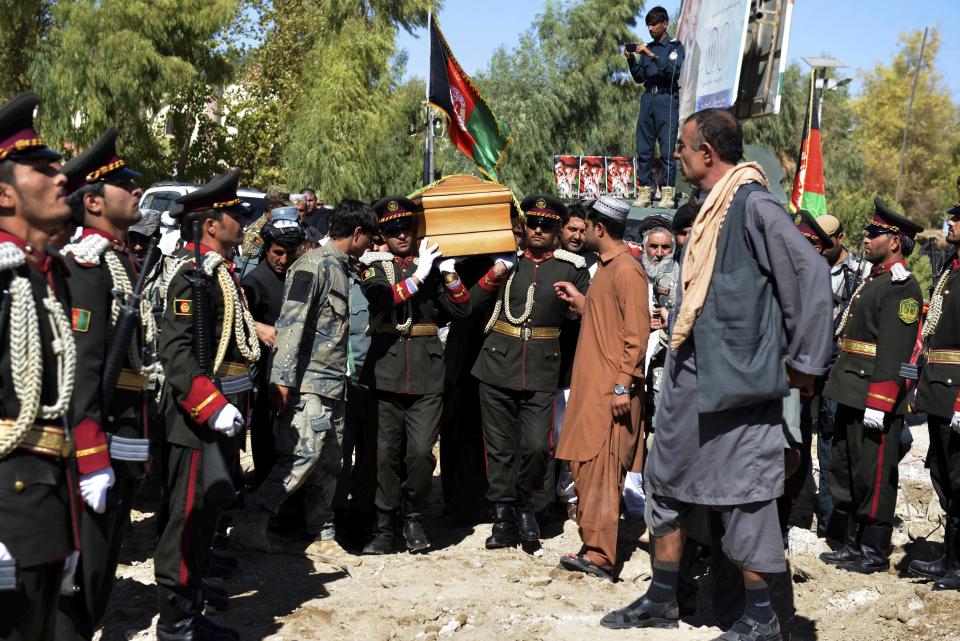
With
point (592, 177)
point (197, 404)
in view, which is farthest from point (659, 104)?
point (197, 404)

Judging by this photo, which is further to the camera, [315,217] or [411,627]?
[315,217]

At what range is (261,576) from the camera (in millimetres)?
6137

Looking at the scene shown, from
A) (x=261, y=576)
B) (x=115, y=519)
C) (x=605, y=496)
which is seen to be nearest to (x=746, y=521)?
(x=605, y=496)

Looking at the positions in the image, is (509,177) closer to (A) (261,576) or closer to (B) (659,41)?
(B) (659,41)

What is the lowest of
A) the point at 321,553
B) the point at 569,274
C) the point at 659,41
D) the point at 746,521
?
the point at 321,553

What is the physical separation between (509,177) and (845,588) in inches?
924

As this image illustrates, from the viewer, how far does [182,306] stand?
4797mm

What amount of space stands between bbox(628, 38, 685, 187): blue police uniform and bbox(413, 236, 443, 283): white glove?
7.16m

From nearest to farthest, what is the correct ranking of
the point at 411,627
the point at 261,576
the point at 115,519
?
the point at 115,519, the point at 411,627, the point at 261,576

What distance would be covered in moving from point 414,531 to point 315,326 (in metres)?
1.54

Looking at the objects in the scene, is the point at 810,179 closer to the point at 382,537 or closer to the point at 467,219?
the point at 467,219

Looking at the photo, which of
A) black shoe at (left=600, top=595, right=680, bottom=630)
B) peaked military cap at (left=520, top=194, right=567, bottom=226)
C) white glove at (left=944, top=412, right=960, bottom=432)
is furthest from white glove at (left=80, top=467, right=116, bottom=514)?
white glove at (left=944, top=412, right=960, bottom=432)

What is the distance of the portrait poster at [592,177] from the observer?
1493 centimetres

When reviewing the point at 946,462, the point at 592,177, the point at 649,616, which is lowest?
the point at 649,616
